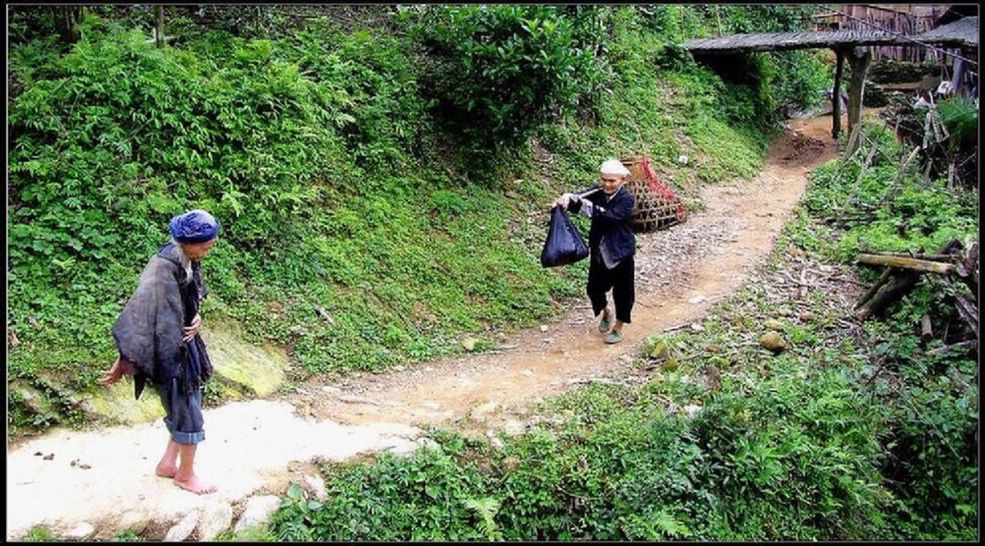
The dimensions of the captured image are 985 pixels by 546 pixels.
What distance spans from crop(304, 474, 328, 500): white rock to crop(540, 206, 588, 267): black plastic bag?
3276mm

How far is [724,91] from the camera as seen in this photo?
1791cm

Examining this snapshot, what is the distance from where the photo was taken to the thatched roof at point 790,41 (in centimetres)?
1558

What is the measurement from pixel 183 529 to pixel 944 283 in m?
6.90

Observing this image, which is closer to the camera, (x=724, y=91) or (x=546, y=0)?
(x=546, y=0)

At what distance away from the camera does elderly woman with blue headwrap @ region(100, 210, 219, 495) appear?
3.90 meters

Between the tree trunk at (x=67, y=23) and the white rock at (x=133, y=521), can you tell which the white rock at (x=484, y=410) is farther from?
the tree trunk at (x=67, y=23)

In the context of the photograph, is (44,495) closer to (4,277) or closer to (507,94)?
(4,277)

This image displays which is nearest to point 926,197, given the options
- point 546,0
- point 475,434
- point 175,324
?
point 546,0

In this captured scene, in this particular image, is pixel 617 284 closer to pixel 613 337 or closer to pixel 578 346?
pixel 613 337

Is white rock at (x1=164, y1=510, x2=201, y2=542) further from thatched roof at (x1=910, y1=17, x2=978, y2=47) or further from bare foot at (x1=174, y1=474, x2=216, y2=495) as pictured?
thatched roof at (x1=910, y1=17, x2=978, y2=47)

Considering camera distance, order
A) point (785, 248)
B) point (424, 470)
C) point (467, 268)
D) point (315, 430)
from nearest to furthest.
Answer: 1. point (424, 470)
2. point (315, 430)
3. point (467, 268)
4. point (785, 248)

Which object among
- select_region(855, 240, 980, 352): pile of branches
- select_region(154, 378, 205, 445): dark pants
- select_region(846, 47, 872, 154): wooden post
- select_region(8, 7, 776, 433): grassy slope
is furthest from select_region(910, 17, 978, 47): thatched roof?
select_region(154, 378, 205, 445): dark pants

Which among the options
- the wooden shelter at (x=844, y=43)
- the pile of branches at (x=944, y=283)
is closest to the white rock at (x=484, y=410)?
the pile of branches at (x=944, y=283)

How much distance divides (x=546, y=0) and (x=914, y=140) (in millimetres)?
8693
